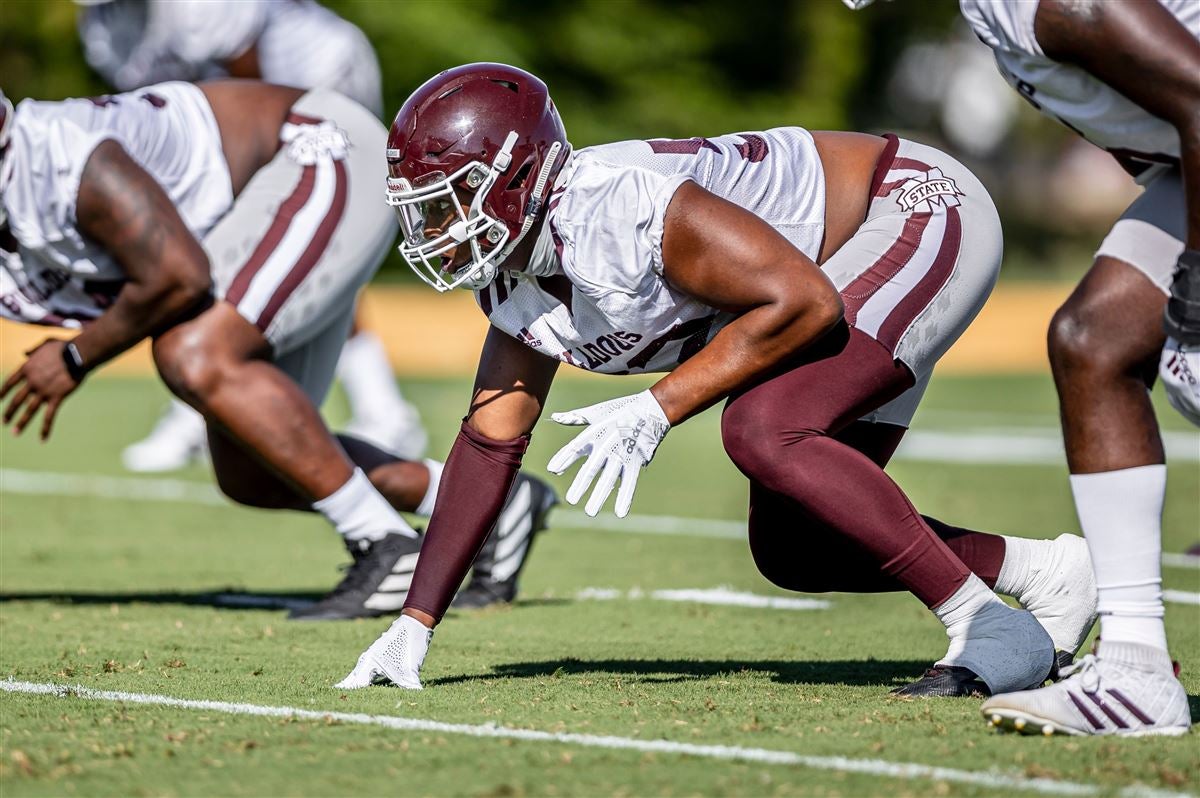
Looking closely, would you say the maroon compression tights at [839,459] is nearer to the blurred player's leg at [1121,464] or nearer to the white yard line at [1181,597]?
the blurred player's leg at [1121,464]

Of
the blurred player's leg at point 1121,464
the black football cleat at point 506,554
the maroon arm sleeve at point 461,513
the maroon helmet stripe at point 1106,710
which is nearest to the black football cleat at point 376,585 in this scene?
the black football cleat at point 506,554

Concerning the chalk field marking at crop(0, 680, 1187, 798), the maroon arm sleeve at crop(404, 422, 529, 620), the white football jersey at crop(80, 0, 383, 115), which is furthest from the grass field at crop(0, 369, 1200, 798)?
the white football jersey at crop(80, 0, 383, 115)

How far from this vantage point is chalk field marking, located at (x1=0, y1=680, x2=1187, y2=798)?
10.9 feet

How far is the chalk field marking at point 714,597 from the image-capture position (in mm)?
6430

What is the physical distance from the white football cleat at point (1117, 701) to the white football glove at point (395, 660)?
1449 mm

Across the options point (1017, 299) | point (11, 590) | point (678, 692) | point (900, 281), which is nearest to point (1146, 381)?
point (900, 281)

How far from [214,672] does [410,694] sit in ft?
2.33

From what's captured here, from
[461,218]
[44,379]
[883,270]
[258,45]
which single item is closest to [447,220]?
[461,218]

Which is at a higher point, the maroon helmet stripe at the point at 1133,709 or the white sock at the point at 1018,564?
the maroon helmet stripe at the point at 1133,709

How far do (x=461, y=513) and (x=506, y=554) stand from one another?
1.76 m

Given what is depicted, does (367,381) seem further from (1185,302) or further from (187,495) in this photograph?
(1185,302)

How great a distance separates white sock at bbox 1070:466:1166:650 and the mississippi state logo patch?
95cm

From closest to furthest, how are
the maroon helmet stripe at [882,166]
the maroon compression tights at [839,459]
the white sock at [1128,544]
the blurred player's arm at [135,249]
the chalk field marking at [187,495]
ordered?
the white sock at [1128,544], the maroon compression tights at [839,459], the maroon helmet stripe at [882,166], the blurred player's arm at [135,249], the chalk field marking at [187,495]

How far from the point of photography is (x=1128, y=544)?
388 cm
